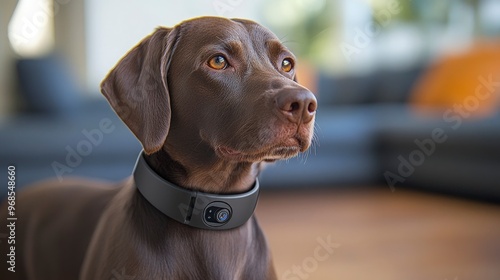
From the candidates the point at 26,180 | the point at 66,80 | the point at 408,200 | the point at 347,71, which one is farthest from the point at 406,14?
the point at 26,180

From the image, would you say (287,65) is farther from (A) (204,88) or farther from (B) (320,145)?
(B) (320,145)

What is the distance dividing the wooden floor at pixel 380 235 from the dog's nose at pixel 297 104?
4.01ft

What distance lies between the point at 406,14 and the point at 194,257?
6.41 m

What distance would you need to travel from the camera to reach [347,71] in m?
6.47

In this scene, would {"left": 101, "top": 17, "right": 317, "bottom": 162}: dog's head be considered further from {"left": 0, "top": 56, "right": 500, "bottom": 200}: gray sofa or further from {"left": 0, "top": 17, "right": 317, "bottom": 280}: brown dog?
{"left": 0, "top": 56, "right": 500, "bottom": 200}: gray sofa

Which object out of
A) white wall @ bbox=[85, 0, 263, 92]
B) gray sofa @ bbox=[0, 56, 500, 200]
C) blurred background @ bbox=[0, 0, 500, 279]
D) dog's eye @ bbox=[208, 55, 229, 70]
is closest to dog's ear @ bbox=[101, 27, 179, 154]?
dog's eye @ bbox=[208, 55, 229, 70]

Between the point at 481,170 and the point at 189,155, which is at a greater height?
the point at 189,155

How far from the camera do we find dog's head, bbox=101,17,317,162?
1.18m

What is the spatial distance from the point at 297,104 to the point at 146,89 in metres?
0.36

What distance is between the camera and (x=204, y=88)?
1256mm

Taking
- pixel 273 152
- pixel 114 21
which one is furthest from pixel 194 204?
pixel 114 21

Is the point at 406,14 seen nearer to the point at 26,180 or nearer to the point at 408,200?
the point at 408,200

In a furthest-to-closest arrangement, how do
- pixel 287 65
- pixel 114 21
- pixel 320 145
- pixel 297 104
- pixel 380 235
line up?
1. pixel 114 21
2. pixel 320 145
3. pixel 380 235
4. pixel 287 65
5. pixel 297 104

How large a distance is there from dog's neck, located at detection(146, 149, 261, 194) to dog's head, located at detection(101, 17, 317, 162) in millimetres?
21
